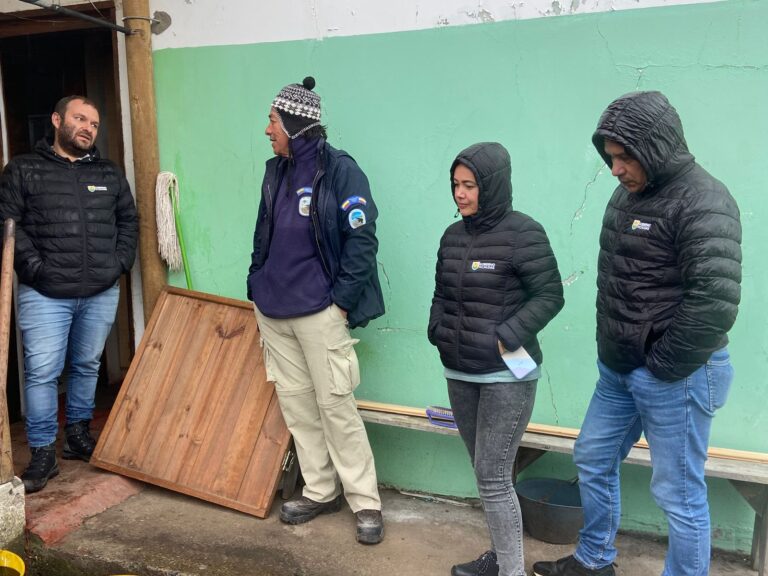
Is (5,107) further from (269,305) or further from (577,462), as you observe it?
(577,462)

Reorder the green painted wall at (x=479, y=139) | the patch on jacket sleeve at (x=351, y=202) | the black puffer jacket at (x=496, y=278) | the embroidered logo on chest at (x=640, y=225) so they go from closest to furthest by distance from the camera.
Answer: the embroidered logo on chest at (x=640, y=225) → the black puffer jacket at (x=496, y=278) → the green painted wall at (x=479, y=139) → the patch on jacket sleeve at (x=351, y=202)

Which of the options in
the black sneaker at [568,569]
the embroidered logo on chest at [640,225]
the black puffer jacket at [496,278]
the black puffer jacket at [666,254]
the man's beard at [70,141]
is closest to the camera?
the black puffer jacket at [666,254]

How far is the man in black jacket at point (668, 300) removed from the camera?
233 cm

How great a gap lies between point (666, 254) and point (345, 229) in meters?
1.41

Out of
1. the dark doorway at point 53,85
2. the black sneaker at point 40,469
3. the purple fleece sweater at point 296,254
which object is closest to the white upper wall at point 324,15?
the dark doorway at point 53,85

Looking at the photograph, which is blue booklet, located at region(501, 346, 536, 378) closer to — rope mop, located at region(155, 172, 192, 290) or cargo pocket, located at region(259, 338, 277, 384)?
cargo pocket, located at region(259, 338, 277, 384)

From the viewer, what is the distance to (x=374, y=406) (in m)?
3.78

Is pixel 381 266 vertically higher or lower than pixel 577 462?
higher

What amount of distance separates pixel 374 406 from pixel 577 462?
48.1 inches

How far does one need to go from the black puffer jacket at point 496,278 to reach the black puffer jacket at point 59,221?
2.08m

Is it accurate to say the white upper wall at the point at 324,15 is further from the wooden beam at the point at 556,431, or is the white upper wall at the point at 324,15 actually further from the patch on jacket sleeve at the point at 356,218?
the wooden beam at the point at 556,431

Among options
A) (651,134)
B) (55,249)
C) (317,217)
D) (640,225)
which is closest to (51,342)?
(55,249)

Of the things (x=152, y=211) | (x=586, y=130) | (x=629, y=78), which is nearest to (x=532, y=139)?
(x=586, y=130)

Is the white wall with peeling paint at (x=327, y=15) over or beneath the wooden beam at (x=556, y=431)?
over
